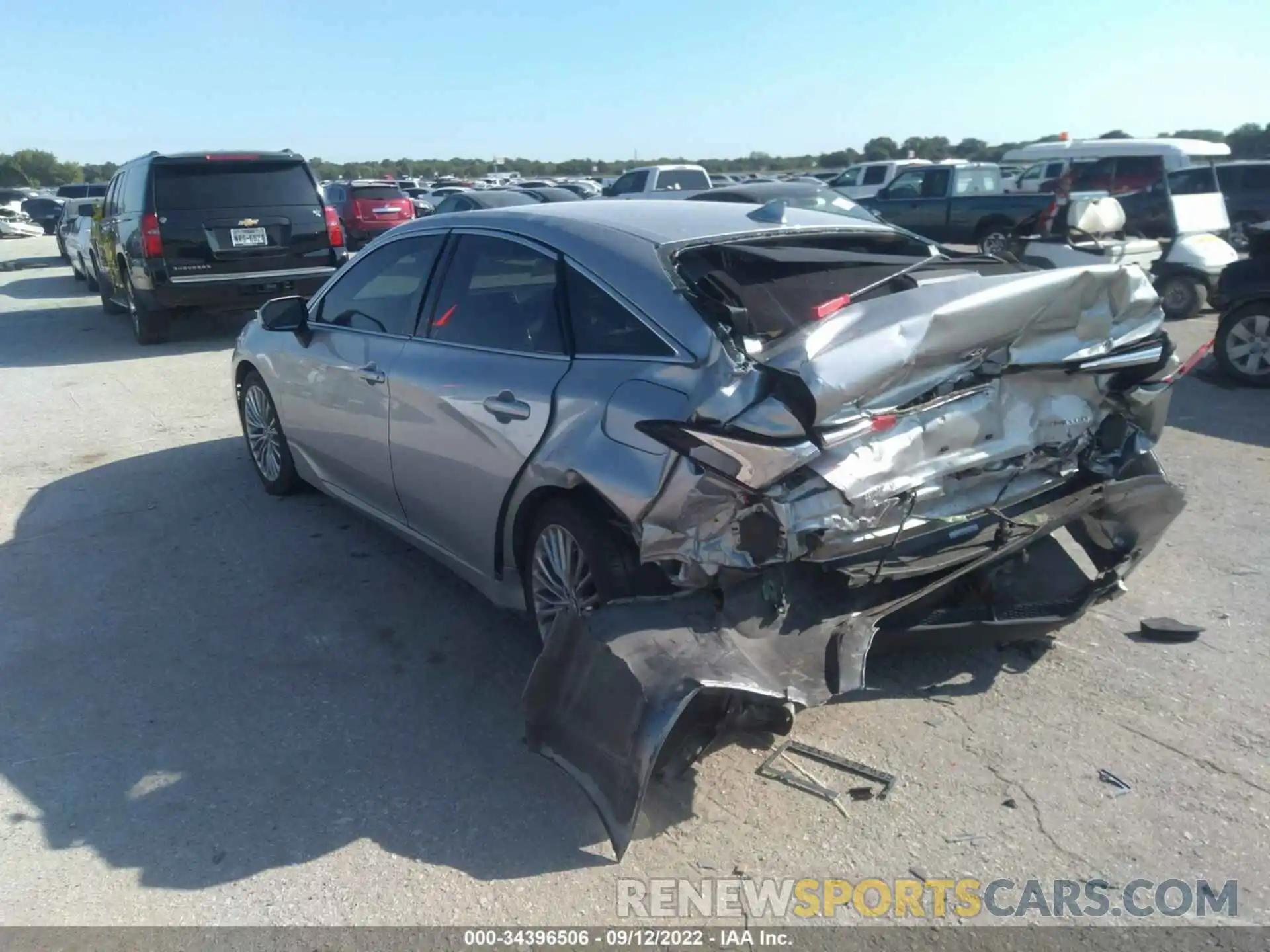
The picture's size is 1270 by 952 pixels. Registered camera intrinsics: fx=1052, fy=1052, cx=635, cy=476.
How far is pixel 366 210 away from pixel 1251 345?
62.6 ft

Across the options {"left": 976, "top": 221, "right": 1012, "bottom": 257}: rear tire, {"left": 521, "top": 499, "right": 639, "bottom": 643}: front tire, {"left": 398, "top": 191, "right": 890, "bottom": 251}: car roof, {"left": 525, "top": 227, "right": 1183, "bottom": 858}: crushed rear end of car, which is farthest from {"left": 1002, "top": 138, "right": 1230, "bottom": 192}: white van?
{"left": 521, "top": 499, "right": 639, "bottom": 643}: front tire

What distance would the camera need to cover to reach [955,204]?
19172 millimetres

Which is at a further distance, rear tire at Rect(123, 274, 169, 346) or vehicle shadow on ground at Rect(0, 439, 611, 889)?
rear tire at Rect(123, 274, 169, 346)

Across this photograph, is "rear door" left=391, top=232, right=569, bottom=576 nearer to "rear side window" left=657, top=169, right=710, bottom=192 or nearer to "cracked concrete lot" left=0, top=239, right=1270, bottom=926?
"cracked concrete lot" left=0, top=239, right=1270, bottom=926

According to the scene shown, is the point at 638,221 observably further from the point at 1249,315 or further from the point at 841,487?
the point at 1249,315

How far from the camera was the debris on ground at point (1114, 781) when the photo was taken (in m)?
3.34

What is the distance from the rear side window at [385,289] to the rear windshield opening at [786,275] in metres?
1.51

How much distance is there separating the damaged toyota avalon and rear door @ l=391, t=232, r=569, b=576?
0.05 ft

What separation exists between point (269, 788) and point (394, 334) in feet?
7.03

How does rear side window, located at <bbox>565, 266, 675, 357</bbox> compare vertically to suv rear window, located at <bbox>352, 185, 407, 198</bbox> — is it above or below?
above

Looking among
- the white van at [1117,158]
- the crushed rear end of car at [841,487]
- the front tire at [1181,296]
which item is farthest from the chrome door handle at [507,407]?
the white van at [1117,158]

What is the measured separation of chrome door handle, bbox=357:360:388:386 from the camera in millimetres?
4770

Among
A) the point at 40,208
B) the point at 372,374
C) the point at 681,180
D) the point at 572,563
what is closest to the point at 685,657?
the point at 572,563

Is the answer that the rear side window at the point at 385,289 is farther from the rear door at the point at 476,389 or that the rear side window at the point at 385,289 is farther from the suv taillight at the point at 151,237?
the suv taillight at the point at 151,237
